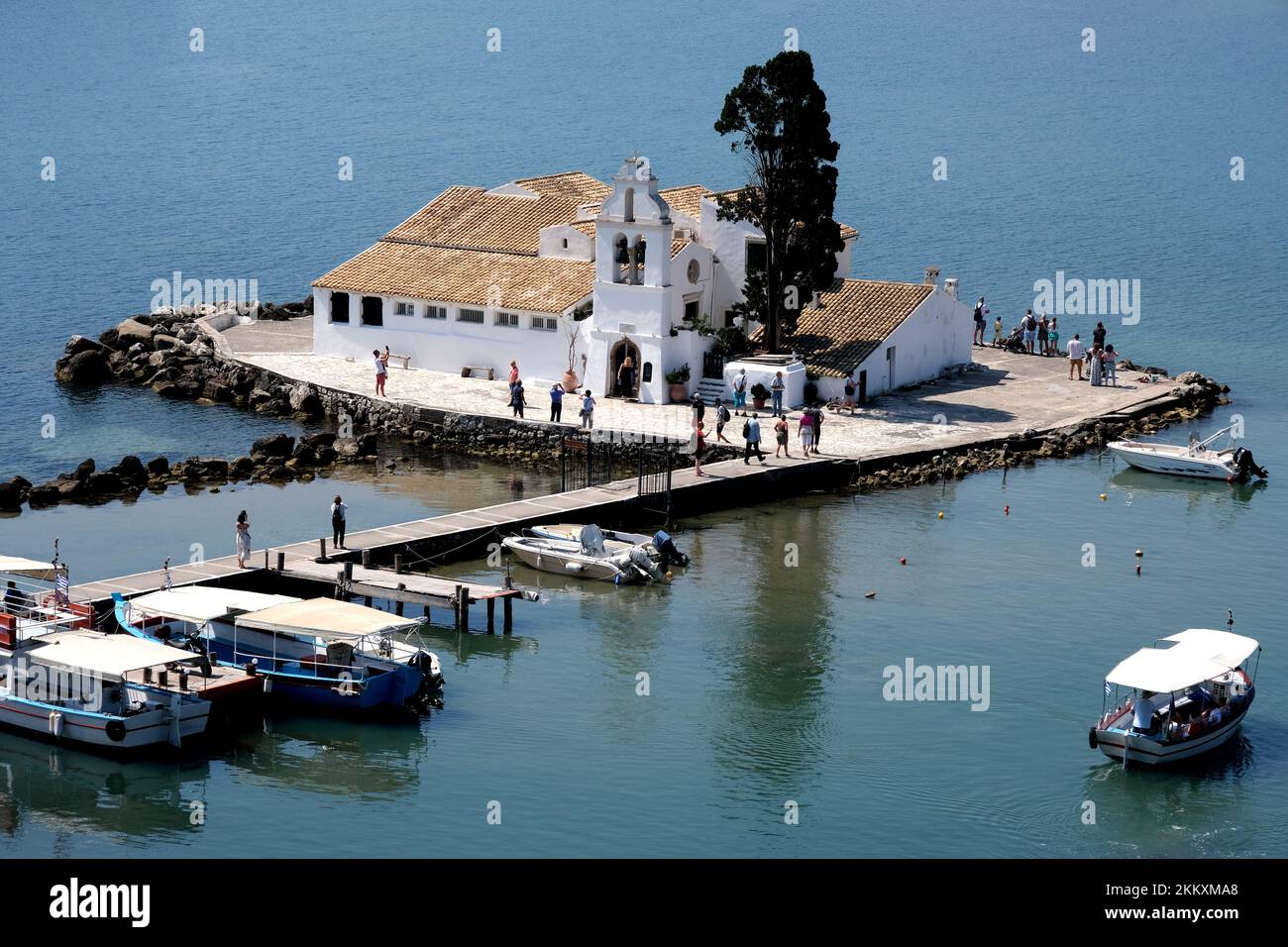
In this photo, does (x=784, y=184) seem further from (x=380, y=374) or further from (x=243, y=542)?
(x=243, y=542)

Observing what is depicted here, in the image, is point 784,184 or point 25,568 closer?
point 25,568

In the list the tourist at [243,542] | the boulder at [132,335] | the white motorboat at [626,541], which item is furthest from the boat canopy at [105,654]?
the boulder at [132,335]

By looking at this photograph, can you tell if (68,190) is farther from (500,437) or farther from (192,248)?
(500,437)

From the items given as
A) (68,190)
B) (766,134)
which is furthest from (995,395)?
(68,190)

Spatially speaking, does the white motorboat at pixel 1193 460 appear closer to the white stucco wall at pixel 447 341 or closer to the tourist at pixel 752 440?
the tourist at pixel 752 440

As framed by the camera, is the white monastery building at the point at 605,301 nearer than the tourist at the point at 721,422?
No

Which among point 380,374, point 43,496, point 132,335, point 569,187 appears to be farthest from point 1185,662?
point 132,335

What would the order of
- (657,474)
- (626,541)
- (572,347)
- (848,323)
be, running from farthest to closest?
(848,323) < (572,347) < (657,474) < (626,541)
